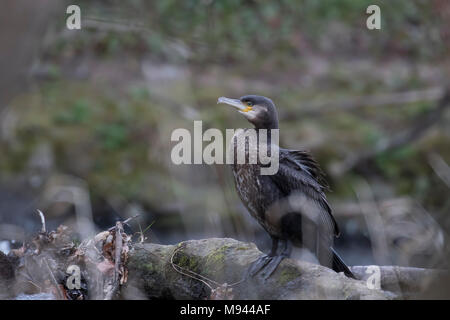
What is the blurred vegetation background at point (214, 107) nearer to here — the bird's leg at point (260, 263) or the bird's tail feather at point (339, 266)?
the bird's tail feather at point (339, 266)

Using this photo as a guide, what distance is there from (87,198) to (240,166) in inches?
128

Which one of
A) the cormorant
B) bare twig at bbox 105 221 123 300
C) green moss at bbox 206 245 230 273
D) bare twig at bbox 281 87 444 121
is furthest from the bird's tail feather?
bare twig at bbox 281 87 444 121

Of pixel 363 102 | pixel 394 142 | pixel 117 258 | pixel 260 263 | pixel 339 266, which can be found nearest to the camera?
pixel 117 258

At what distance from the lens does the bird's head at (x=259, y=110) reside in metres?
3.20

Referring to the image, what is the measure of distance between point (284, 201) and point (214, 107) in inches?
203

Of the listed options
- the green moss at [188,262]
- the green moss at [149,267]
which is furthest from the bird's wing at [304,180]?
the green moss at [149,267]

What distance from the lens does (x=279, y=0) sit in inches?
401

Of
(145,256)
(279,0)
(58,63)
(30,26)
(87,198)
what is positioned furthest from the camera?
(279,0)

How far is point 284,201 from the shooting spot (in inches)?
124

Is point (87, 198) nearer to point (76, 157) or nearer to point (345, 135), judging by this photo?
point (76, 157)

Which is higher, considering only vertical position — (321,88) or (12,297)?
(321,88)

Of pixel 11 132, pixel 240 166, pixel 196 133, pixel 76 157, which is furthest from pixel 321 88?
pixel 240 166

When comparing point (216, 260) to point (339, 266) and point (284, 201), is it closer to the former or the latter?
point (284, 201)

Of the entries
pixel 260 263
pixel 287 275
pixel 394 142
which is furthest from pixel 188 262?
pixel 394 142
